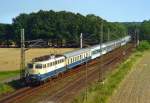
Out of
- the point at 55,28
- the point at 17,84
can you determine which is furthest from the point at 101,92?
the point at 55,28

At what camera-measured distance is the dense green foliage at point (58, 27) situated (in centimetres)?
16025

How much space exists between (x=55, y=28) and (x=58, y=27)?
216 cm

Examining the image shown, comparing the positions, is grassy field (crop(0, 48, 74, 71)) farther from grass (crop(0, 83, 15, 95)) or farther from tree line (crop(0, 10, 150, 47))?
grass (crop(0, 83, 15, 95))

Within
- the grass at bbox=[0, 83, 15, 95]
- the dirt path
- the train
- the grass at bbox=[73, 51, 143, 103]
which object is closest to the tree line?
the train

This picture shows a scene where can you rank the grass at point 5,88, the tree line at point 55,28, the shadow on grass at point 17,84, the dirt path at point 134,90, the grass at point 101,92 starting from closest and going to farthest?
the grass at point 101,92, the dirt path at point 134,90, the grass at point 5,88, the shadow on grass at point 17,84, the tree line at point 55,28

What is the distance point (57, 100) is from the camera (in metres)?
40.7

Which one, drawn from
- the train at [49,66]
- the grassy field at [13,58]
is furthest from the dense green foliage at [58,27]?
the train at [49,66]

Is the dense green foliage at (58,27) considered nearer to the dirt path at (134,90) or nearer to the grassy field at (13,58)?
the grassy field at (13,58)

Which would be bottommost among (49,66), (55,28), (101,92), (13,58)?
(13,58)

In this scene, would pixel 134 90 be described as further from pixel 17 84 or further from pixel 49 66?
pixel 17 84

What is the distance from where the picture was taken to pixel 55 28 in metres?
166

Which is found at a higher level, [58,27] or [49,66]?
[58,27]

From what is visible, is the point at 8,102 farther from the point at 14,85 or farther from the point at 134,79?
the point at 134,79

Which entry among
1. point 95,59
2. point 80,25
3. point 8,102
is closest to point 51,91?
point 8,102
